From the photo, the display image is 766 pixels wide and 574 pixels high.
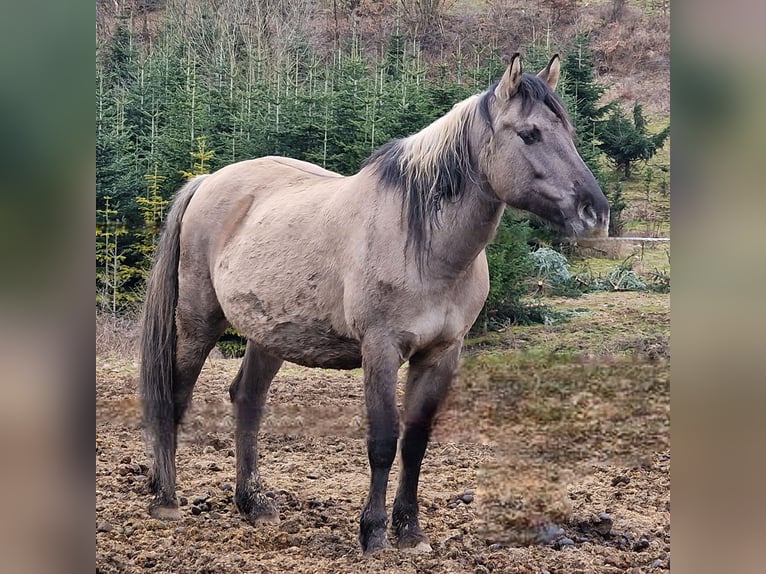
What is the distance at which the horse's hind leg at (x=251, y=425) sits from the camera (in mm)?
3984

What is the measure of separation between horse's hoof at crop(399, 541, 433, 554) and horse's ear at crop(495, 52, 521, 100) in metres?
1.98

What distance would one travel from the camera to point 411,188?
3209 millimetres

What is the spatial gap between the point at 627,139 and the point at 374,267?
331 centimetres

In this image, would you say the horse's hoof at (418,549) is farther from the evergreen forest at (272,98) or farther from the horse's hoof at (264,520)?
the evergreen forest at (272,98)

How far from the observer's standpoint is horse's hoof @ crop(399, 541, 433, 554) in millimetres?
3457

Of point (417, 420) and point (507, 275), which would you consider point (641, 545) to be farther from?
point (507, 275)

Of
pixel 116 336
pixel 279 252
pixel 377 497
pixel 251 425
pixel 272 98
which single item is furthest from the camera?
pixel 272 98

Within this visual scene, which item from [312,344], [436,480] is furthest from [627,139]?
[312,344]

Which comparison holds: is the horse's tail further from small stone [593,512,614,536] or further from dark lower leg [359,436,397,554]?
small stone [593,512,614,536]

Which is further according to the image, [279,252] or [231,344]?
[231,344]

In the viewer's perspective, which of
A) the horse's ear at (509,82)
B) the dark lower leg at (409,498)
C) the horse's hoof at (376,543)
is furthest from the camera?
the dark lower leg at (409,498)

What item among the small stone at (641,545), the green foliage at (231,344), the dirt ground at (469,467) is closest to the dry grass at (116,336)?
the dirt ground at (469,467)

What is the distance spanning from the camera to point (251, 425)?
3.98 m
